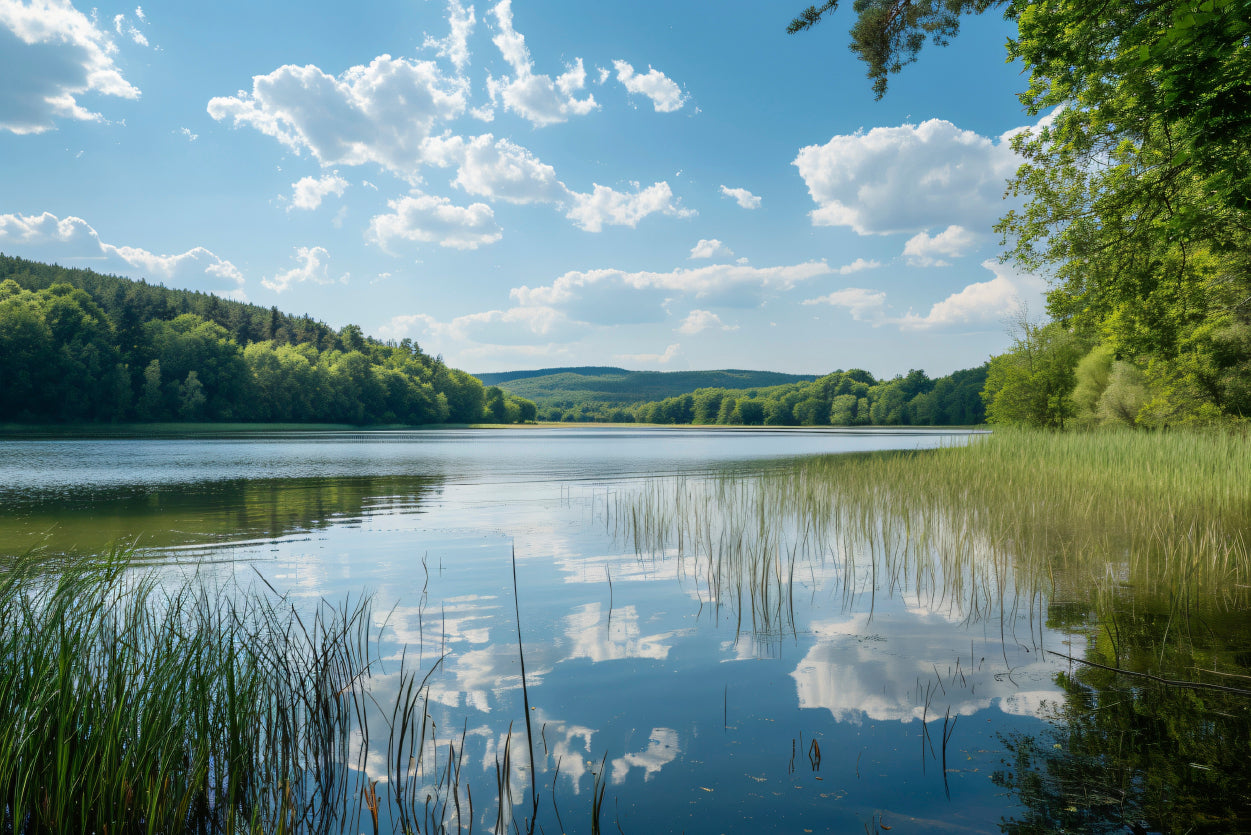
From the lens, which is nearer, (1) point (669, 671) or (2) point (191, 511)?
(1) point (669, 671)

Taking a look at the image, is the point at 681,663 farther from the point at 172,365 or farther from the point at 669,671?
the point at 172,365

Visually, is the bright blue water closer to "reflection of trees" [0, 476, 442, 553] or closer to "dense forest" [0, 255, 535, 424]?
"reflection of trees" [0, 476, 442, 553]

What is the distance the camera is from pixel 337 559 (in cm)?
962

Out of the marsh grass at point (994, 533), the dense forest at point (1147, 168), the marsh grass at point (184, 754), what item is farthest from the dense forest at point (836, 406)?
the marsh grass at point (184, 754)

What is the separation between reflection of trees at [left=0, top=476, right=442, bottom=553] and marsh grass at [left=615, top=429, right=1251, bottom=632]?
6630mm

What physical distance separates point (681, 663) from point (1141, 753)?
303 cm

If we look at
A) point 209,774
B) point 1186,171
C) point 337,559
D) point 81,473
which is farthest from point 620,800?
point 81,473

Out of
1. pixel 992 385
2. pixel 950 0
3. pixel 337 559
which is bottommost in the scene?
pixel 337 559

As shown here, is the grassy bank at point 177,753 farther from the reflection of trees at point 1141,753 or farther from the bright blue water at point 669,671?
the reflection of trees at point 1141,753

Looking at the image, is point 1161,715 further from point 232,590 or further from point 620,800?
point 232,590

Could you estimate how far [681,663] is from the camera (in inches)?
215

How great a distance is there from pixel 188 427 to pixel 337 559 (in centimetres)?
8367

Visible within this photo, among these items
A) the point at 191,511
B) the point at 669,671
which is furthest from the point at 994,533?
the point at 191,511

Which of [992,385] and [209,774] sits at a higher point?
[992,385]
